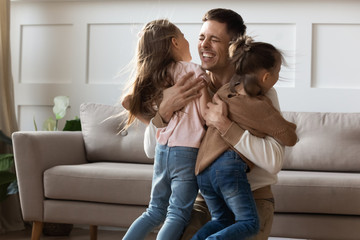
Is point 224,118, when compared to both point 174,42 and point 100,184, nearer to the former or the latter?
point 174,42

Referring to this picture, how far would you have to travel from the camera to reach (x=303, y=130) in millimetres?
2975

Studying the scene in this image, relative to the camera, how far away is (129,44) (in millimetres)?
3678

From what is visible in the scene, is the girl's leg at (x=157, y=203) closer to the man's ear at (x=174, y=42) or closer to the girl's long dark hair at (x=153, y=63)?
the girl's long dark hair at (x=153, y=63)

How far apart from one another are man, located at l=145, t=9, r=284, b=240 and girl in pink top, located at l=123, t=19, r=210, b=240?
0.04 m

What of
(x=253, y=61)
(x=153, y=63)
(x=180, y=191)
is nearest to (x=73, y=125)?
(x=153, y=63)

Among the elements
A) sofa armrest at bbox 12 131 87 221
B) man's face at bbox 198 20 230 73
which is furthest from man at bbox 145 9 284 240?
sofa armrest at bbox 12 131 87 221

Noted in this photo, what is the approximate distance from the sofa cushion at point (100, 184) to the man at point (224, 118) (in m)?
0.69

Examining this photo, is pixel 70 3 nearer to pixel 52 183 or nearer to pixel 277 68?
pixel 52 183

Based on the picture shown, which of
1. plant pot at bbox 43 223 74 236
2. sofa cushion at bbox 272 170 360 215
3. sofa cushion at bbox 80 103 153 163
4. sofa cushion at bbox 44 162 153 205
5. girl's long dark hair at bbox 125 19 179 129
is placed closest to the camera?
girl's long dark hair at bbox 125 19 179 129

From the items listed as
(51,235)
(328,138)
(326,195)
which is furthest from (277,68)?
(51,235)

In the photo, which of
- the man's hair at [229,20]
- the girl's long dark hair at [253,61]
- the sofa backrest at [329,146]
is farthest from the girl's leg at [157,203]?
the sofa backrest at [329,146]

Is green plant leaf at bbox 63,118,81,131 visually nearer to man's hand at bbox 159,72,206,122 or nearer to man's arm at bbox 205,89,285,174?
man's hand at bbox 159,72,206,122

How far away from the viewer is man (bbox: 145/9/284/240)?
1627 millimetres

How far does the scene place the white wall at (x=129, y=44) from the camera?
3.39 metres
